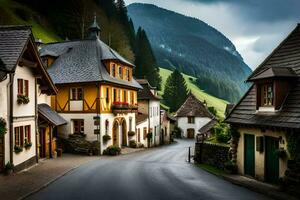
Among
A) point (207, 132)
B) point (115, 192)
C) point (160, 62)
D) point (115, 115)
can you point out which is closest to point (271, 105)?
point (115, 192)

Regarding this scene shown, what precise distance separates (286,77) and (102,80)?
20.2m

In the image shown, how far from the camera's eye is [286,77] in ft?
65.9

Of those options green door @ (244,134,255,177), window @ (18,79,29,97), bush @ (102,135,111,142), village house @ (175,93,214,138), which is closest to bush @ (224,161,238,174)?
green door @ (244,134,255,177)

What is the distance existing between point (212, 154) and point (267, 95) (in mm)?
8052

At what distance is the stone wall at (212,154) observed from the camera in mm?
26203

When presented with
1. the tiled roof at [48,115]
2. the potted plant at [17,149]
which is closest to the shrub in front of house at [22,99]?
the potted plant at [17,149]

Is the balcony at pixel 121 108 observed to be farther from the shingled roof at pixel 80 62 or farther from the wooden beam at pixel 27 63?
the wooden beam at pixel 27 63

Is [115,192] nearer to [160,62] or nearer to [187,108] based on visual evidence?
[187,108]

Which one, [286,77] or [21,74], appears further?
[21,74]

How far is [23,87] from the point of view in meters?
24.6

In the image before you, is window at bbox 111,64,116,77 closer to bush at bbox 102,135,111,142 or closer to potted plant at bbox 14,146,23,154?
bush at bbox 102,135,111,142

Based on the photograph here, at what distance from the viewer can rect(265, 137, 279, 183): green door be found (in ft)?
64.8

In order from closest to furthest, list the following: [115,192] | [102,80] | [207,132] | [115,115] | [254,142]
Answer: [115,192] < [254,142] < [102,80] < [115,115] < [207,132]

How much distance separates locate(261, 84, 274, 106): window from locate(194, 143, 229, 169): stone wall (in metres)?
5.25
